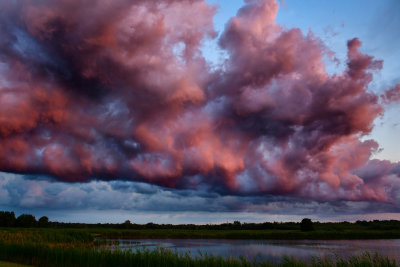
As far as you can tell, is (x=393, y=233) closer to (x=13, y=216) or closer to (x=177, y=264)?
(x=177, y=264)

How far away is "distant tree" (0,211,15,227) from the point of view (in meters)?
109

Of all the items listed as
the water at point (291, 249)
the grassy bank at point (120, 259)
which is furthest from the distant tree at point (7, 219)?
the grassy bank at point (120, 259)

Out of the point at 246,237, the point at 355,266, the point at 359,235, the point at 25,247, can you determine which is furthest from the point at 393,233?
the point at 25,247

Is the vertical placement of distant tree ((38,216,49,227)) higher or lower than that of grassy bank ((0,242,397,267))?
lower

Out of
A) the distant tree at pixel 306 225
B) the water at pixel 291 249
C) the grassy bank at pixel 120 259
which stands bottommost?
the distant tree at pixel 306 225

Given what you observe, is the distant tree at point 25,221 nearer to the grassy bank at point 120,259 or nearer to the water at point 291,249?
the water at point 291,249

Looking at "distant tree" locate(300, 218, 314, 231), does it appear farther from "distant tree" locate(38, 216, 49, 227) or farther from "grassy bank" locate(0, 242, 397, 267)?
"distant tree" locate(38, 216, 49, 227)

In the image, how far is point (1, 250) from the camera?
94.9 ft

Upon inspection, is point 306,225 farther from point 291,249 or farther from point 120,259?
point 120,259

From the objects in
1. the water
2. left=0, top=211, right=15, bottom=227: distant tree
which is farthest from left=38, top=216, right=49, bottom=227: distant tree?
the water

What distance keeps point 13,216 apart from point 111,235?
194ft

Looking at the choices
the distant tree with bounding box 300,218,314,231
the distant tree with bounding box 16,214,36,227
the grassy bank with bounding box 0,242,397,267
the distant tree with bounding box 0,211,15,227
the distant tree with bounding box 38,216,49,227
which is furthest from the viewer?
the distant tree with bounding box 38,216,49,227

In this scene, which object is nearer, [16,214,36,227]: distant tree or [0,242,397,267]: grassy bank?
[0,242,397,267]: grassy bank

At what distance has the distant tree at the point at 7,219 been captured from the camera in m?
109
